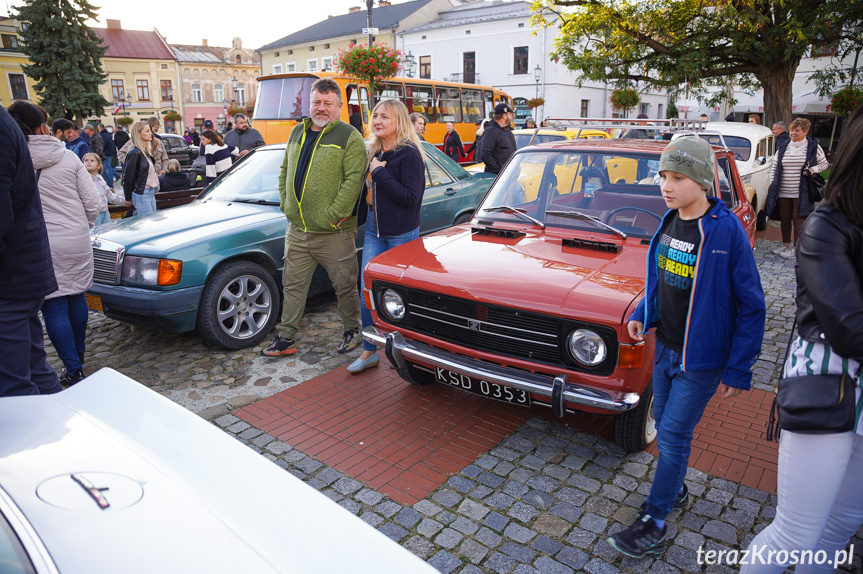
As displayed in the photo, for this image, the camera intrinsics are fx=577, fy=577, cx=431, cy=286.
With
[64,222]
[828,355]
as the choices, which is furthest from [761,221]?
[64,222]

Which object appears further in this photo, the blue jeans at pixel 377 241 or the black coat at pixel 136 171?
the black coat at pixel 136 171

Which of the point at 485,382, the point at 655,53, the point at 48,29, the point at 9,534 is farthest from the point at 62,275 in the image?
the point at 48,29

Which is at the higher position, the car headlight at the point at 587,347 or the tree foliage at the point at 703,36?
the tree foliage at the point at 703,36

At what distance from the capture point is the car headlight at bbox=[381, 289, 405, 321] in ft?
12.8

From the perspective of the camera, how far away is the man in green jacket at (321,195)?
4.62 m

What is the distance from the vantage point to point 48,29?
37.4m

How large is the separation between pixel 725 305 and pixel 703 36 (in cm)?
1715

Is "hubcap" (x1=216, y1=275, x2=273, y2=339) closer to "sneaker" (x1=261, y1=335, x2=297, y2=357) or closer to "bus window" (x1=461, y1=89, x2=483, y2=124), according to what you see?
"sneaker" (x1=261, y1=335, x2=297, y2=357)

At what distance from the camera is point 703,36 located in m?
16.5

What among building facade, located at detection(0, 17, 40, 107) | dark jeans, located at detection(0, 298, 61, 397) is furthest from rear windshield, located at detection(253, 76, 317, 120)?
building facade, located at detection(0, 17, 40, 107)

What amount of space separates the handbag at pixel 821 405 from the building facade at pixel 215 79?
61.8 m

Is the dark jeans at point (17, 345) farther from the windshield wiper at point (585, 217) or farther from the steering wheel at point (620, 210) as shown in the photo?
the steering wheel at point (620, 210)

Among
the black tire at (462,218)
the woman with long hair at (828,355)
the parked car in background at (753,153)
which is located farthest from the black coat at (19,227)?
the parked car in background at (753,153)

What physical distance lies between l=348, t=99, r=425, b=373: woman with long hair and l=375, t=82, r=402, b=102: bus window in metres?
13.3
